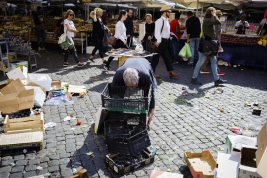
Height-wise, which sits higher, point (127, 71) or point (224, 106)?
point (127, 71)

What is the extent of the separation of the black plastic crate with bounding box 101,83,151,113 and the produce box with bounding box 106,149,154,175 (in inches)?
24.1

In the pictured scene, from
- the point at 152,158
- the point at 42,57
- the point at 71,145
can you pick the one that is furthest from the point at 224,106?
the point at 42,57

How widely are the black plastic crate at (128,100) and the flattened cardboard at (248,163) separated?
129 cm

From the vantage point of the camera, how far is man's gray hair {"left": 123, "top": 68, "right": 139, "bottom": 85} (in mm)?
3580

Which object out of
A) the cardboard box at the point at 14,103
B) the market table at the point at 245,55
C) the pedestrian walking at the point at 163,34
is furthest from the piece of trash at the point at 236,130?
the market table at the point at 245,55

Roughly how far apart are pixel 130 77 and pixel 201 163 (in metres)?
1.48

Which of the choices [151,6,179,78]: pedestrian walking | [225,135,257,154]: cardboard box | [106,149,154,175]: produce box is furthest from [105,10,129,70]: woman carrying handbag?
[225,135,257,154]: cardboard box

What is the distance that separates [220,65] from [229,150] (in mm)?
7372

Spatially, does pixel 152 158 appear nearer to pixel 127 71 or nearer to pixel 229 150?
pixel 229 150

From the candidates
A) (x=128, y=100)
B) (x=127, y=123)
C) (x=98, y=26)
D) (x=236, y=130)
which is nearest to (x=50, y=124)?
(x=127, y=123)

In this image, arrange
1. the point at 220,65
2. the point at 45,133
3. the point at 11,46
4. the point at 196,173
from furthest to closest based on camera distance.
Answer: the point at 220,65
the point at 11,46
the point at 45,133
the point at 196,173

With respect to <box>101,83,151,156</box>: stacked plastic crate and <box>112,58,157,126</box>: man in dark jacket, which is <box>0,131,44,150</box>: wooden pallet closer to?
<box>101,83,151,156</box>: stacked plastic crate

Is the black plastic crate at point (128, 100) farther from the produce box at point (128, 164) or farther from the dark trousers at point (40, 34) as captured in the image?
the dark trousers at point (40, 34)

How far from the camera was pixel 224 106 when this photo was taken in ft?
19.0
